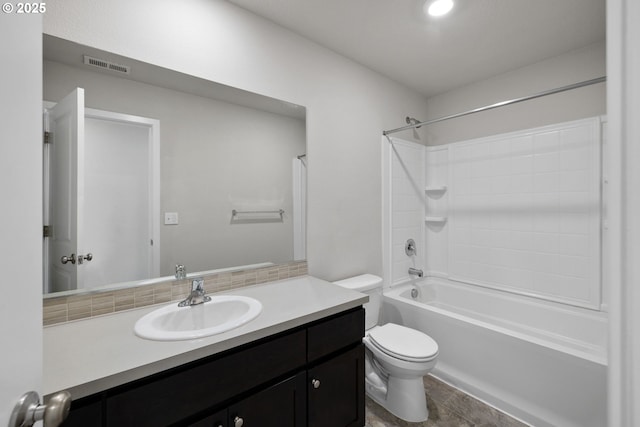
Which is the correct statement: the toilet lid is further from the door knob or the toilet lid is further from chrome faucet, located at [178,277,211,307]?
the door knob

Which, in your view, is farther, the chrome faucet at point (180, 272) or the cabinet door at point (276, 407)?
the chrome faucet at point (180, 272)

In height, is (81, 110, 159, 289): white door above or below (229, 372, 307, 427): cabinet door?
above

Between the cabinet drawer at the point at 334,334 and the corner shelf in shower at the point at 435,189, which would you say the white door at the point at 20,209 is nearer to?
the cabinet drawer at the point at 334,334

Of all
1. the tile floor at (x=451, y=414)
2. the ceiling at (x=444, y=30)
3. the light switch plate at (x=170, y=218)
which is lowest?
the tile floor at (x=451, y=414)

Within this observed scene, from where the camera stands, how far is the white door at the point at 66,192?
1159mm

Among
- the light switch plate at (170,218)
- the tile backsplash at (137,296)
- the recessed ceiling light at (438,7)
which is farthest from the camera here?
the recessed ceiling light at (438,7)

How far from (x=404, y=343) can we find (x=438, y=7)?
2.06m

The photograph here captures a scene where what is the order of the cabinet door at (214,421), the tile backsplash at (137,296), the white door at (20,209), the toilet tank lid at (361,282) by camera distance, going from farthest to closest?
the toilet tank lid at (361,282)
the tile backsplash at (137,296)
the cabinet door at (214,421)
the white door at (20,209)

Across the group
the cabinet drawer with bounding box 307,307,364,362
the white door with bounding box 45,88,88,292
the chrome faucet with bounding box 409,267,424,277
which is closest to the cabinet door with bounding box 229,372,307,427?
the cabinet drawer with bounding box 307,307,364,362

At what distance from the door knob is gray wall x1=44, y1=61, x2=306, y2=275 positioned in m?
1.03

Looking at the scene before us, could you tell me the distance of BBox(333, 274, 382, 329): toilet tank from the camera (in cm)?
210

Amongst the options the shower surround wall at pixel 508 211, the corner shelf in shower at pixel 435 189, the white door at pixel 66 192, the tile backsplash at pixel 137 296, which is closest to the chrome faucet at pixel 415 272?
the shower surround wall at pixel 508 211

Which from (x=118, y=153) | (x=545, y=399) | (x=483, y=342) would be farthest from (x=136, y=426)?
(x=545, y=399)

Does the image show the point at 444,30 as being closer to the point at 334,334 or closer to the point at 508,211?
the point at 508,211
